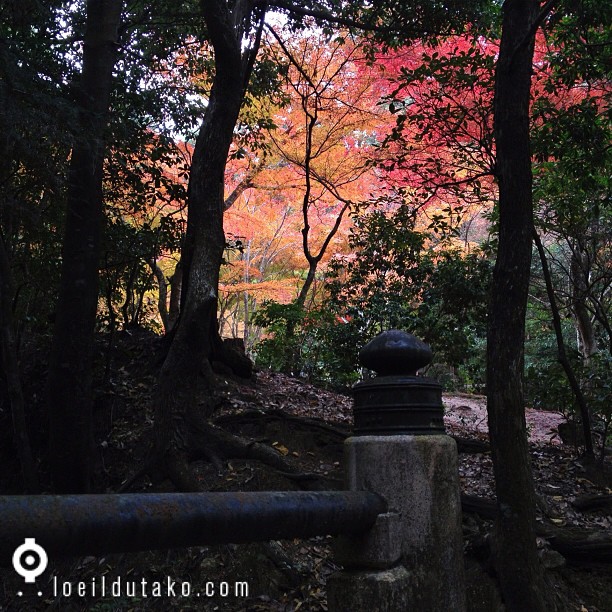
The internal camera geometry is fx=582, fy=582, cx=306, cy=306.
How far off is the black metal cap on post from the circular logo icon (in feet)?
3.53

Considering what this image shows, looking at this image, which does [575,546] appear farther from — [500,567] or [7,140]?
[7,140]

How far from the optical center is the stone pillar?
180 cm

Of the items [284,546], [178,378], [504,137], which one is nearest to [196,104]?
[178,378]

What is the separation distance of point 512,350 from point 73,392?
12.3ft

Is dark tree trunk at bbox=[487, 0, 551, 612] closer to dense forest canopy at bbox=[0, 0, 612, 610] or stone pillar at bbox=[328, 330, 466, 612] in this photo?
dense forest canopy at bbox=[0, 0, 612, 610]

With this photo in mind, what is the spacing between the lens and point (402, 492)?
6.12 ft

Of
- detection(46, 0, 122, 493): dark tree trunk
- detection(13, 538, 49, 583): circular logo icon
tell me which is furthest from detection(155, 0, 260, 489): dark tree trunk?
detection(13, 538, 49, 583): circular logo icon

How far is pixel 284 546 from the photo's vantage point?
4672 mm

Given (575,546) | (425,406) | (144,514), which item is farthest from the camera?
(575,546)

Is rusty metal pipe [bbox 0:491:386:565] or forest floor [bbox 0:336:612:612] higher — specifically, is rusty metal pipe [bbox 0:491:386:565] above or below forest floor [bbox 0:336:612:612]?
above

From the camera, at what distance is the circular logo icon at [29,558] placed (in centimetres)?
117

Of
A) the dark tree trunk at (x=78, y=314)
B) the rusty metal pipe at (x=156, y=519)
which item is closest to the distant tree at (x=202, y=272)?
the dark tree trunk at (x=78, y=314)

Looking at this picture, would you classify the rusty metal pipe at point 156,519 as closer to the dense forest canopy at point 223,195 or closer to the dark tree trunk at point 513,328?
the dark tree trunk at point 513,328

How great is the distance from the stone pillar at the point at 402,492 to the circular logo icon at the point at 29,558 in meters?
0.92
